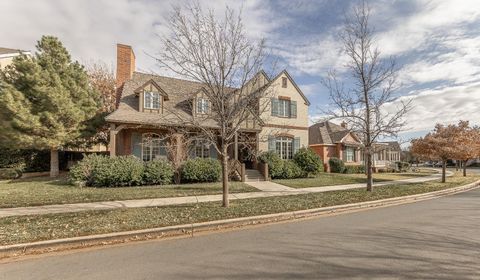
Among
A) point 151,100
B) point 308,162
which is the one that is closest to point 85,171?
point 151,100

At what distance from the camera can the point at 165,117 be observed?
1641cm

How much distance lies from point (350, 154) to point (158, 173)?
82.6 ft

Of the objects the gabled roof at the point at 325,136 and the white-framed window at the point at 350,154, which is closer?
the gabled roof at the point at 325,136

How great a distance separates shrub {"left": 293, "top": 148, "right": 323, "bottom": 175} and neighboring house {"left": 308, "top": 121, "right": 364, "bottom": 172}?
33.0ft

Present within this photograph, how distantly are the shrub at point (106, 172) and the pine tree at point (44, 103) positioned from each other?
4.30 meters

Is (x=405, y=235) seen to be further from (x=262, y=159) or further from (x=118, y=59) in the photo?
(x=118, y=59)

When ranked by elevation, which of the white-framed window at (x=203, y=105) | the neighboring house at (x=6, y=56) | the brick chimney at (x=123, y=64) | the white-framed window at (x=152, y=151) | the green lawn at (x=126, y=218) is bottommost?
the green lawn at (x=126, y=218)

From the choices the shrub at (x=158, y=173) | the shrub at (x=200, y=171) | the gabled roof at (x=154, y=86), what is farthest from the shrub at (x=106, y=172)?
the gabled roof at (x=154, y=86)

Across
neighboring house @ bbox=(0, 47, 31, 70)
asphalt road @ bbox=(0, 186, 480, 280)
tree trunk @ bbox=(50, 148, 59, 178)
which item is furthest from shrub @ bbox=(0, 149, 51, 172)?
neighboring house @ bbox=(0, 47, 31, 70)

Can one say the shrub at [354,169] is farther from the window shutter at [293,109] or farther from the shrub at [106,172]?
the shrub at [106,172]

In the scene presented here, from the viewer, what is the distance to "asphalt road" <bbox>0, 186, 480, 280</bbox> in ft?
14.5

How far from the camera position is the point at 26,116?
16.6m

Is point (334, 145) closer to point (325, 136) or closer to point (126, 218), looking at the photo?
point (325, 136)

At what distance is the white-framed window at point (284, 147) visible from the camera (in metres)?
23.8
